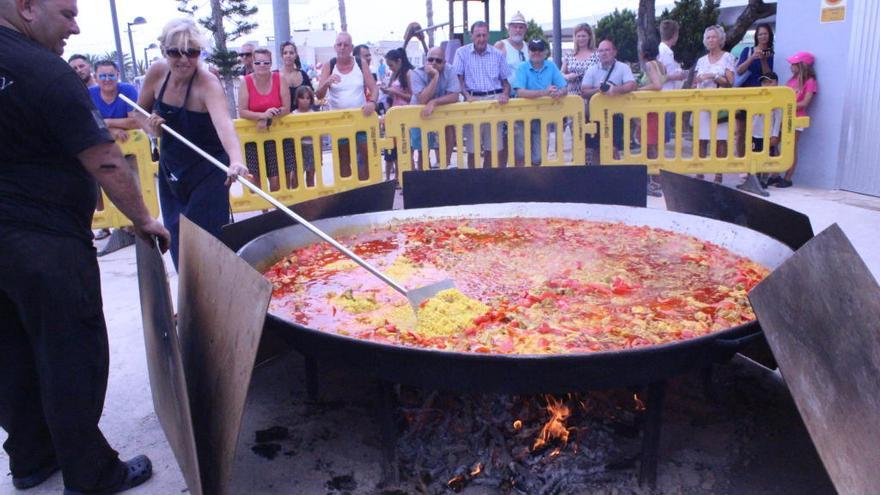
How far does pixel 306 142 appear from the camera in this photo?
857 centimetres

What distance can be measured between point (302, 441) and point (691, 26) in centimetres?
2158

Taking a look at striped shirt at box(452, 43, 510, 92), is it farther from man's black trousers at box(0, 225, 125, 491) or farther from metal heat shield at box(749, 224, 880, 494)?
metal heat shield at box(749, 224, 880, 494)

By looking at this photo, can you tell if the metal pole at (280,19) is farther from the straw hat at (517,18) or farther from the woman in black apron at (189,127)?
the woman in black apron at (189,127)

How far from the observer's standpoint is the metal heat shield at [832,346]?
7.32 feet

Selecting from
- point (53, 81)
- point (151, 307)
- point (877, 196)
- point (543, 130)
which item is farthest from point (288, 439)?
point (877, 196)

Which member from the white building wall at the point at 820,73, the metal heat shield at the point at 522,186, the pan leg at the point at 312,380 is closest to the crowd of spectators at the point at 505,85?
the white building wall at the point at 820,73

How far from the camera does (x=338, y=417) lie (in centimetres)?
372

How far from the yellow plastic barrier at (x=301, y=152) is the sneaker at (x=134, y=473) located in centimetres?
503

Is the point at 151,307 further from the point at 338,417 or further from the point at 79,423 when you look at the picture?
the point at 338,417

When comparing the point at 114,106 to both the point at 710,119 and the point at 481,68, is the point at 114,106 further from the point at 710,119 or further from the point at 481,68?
the point at 710,119

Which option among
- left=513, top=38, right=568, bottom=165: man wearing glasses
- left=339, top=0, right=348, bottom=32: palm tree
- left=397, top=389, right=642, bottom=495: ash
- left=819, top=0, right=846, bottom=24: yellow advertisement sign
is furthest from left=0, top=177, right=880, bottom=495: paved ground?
left=339, top=0, right=348, bottom=32: palm tree

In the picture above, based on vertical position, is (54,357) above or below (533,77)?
below

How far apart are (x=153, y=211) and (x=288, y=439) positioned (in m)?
5.30

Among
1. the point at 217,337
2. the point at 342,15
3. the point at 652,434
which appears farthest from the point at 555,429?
the point at 342,15
